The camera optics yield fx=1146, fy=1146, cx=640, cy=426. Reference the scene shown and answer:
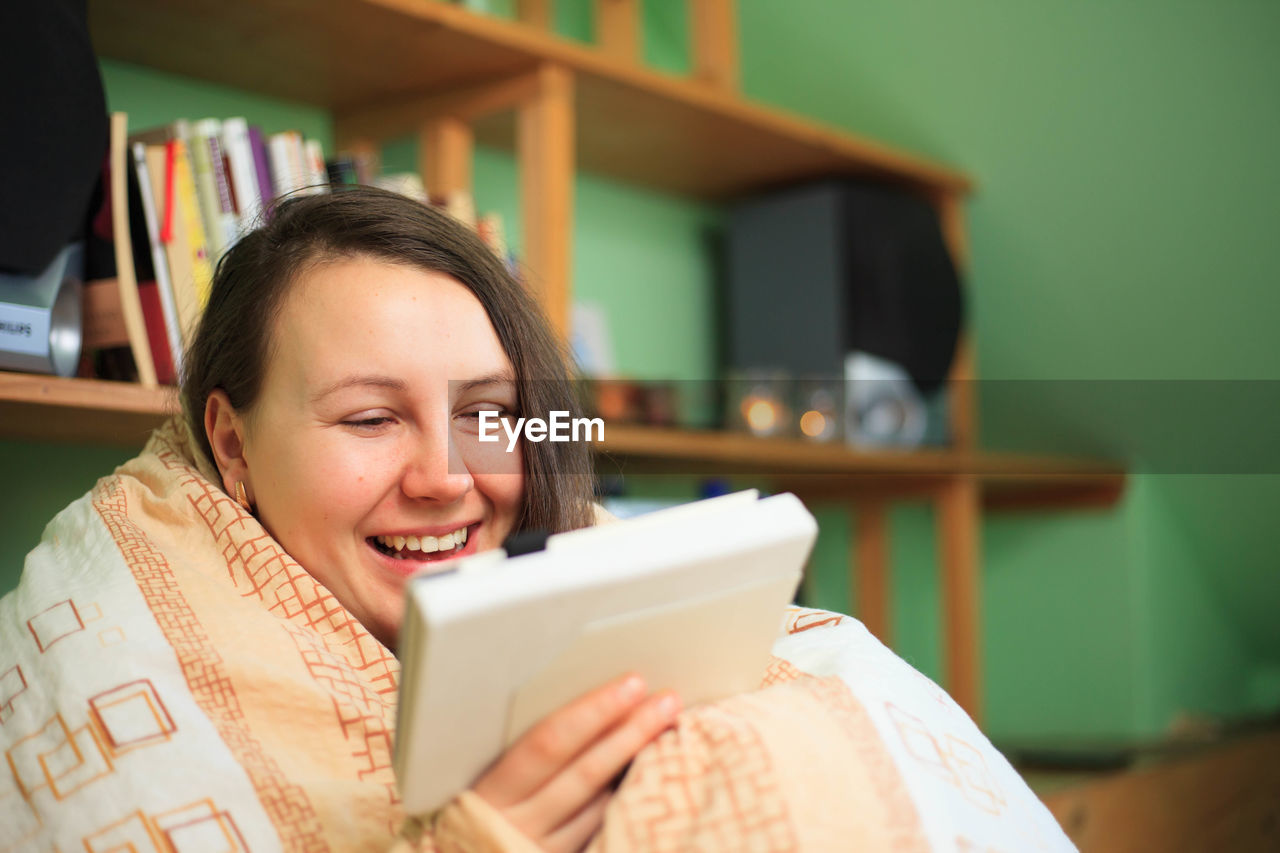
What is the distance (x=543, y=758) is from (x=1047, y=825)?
35 centimetres

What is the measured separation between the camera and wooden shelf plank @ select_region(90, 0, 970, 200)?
4.88 feet

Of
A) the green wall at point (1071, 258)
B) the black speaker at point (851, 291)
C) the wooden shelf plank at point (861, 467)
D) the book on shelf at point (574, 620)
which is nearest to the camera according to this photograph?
the book on shelf at point (574, 620)

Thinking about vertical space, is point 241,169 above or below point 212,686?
above

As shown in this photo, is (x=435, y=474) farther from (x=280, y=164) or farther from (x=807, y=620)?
(x=280, y=164)

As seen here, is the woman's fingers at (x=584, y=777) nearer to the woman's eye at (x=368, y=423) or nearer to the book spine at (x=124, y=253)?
the woman's eye at (x=368, y=423)

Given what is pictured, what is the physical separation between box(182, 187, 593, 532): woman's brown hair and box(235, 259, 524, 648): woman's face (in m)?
0.03

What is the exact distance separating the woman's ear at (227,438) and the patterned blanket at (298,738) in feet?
0.32

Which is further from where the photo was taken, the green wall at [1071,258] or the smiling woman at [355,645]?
the green wall at [1071,258]

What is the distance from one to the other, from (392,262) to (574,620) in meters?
0.44

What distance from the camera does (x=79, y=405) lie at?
45.7 inches

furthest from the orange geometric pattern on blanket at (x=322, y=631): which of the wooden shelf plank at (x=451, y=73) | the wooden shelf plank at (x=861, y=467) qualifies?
the wooden shelf plank at (x=451, y=73)

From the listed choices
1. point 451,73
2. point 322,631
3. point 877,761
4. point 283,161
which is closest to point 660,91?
point 451,73

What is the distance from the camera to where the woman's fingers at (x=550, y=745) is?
0.58 meters

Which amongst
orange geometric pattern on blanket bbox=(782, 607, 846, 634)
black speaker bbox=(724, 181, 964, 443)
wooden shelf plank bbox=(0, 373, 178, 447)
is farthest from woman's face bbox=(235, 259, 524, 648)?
black speaker bbox=(724, 181, 964, 443)
